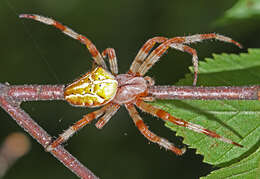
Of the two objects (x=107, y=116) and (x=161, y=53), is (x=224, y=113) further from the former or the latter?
(x=107, y=116)

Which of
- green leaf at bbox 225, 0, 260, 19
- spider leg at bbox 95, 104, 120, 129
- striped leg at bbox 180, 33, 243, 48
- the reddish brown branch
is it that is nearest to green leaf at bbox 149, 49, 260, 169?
striped leg at bbox 180, 33, 243, 48

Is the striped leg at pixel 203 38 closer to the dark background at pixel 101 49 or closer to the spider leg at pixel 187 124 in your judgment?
the spider leg at pixel 187 124

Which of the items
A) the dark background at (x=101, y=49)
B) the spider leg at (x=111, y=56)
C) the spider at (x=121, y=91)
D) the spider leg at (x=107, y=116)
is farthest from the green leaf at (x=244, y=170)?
the dark background at (x=101, y=49)

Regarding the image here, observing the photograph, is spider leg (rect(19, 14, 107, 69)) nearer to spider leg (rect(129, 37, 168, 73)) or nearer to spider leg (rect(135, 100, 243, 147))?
spider leg (rect(129, 37, 168, 73))

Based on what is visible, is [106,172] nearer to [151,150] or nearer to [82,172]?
[151,150]

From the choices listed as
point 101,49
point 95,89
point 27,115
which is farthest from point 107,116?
point 101,49
